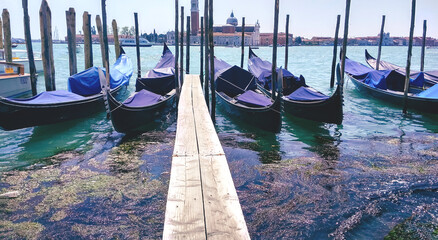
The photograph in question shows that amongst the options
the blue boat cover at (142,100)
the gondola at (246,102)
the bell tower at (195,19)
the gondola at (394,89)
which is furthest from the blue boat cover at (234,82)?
the bell tower at (195,19)

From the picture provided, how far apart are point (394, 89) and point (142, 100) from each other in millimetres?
7944

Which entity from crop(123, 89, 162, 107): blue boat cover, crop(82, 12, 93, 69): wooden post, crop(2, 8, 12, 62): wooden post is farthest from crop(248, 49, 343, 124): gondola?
crop(2, 8, 12, 62): wooden post

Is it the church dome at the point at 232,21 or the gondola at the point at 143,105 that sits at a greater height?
the church dome at the point at 232,21

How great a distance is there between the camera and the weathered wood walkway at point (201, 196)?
166cm

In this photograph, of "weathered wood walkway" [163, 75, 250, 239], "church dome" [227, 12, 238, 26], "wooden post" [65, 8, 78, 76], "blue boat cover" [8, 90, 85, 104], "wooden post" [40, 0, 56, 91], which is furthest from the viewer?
"church dome" [227, 12, 238, 26]

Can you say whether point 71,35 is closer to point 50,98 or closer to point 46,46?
point 46,46

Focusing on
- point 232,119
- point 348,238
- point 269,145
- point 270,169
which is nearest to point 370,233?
point 348,238

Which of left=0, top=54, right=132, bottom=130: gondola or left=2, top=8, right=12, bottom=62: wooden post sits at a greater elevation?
left=2, top=8, right=12, bottom=62: wooden post

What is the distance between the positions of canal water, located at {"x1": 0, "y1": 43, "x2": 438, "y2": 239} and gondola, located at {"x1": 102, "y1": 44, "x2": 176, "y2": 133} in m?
0.29

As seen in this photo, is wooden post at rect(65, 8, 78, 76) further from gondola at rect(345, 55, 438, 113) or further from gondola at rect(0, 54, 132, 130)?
gondola at rect(345, 55, 438, 113)

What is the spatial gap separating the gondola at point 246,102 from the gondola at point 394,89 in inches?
158

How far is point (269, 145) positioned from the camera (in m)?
6.11

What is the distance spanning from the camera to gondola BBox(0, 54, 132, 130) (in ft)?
19.3

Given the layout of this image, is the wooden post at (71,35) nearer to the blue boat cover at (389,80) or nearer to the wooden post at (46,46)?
the wooden post at (46,46)
